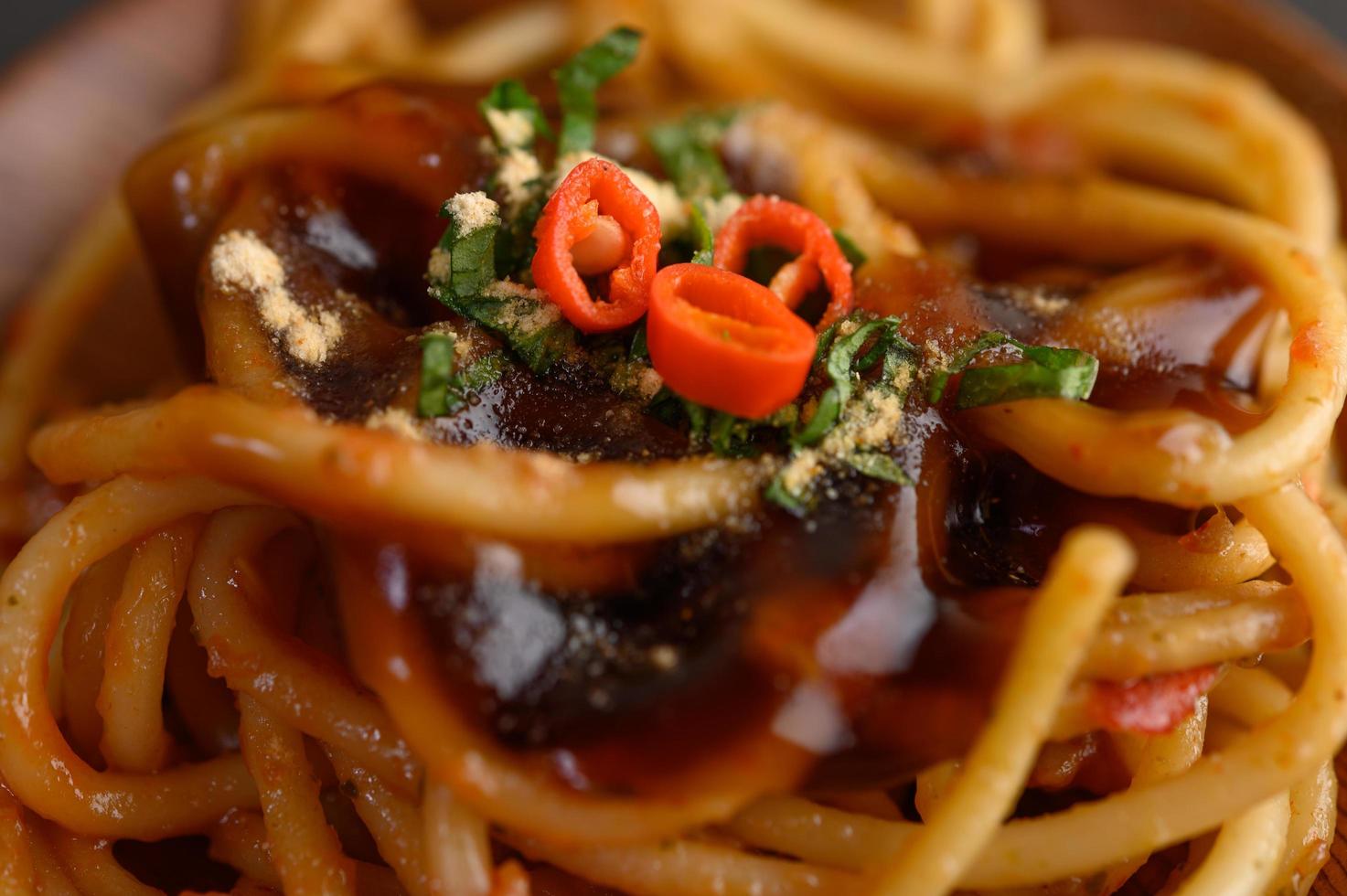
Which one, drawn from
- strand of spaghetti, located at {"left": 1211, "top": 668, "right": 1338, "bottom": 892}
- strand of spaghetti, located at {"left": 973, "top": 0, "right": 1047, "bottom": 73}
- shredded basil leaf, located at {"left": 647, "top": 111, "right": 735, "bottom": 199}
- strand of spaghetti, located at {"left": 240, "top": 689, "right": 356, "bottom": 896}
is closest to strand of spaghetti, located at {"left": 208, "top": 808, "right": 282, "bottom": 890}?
strand of spaghetti, located at {"left": 240, "top": 689, "right": 356, "bottom": 896}

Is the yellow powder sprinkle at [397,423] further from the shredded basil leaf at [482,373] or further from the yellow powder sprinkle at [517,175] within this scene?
the yellow powder sprinkle at [517,175]

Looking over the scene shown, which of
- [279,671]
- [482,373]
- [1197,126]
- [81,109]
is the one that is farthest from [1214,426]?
[81,109]

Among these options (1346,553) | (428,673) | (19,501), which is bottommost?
(19,501)

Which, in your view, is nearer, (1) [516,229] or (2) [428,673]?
(2) [428,673]

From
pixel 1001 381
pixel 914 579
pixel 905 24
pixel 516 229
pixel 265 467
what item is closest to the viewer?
pixel 265 467

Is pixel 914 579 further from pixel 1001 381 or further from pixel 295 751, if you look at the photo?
pixel 295 751

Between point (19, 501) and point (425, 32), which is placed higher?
point (425, 32)

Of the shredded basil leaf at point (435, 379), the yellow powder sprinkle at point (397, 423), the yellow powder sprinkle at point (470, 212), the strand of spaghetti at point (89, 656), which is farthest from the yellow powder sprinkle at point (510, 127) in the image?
the strand of spaghetti at point (89, 656)

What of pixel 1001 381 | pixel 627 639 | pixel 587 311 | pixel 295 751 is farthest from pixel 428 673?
pixel 1001 381
